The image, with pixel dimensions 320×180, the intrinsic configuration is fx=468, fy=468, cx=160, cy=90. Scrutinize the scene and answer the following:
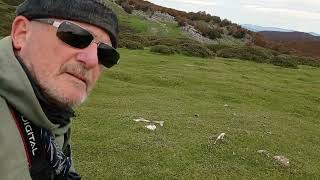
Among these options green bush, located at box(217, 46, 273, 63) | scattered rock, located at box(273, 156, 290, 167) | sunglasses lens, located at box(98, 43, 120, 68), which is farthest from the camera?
green bush, located at box(217, 46, 273, 63)

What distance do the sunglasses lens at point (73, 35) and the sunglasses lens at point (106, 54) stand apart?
0.23 metres

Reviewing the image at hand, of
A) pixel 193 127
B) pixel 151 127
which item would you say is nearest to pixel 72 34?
pixel 151 127

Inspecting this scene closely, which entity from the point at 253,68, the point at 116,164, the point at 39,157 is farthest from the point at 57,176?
the point at 253,68

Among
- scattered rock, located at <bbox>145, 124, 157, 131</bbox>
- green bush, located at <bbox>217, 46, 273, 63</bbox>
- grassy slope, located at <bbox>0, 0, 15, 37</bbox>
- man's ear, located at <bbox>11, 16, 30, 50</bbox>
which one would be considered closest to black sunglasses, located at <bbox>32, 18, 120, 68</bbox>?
man's ear, located at <bbox>11, 16, 30, 50</bbox>

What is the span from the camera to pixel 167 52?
3728cm

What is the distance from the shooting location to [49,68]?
3598mm

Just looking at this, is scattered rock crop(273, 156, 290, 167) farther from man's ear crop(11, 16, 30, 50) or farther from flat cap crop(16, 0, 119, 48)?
man's ear crop(11, 16, 30, 50)

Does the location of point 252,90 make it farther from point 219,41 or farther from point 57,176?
point 219,41

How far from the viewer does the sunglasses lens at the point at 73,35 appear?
11.8ft

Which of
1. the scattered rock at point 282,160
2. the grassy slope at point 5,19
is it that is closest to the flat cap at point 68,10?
the scattered rock at point 282,160

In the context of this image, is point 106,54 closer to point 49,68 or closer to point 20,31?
point 49,68

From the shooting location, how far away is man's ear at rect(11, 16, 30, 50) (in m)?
3.62

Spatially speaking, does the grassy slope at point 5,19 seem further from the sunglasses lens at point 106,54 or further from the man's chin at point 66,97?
the man's chin at point 66,97

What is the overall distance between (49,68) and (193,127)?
11973 millimetres
